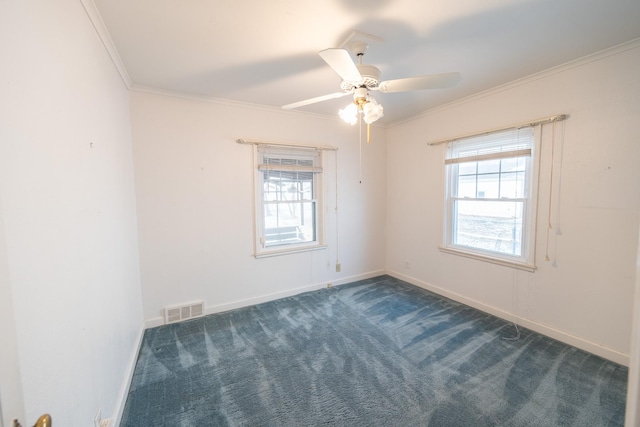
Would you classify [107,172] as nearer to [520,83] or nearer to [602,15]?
[602,15]

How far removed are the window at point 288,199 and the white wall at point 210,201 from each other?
132 millimetres

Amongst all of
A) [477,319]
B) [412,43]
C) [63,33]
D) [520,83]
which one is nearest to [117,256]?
[63,33]

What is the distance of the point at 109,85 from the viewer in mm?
1911

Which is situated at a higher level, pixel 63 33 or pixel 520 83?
pixel 520 83

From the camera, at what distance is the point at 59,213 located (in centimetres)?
106

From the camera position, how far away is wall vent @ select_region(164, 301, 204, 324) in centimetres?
284

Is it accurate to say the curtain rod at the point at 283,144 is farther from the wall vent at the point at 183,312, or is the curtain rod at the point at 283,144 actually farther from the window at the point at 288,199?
the wall vent at the point at 183,312

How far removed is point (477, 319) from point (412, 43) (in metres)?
2.75

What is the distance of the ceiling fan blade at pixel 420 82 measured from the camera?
1.77 metres

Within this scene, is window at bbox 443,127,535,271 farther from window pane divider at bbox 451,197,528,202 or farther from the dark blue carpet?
the dark blue carpet

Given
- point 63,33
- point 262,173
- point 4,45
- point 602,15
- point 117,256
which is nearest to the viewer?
point 4,45

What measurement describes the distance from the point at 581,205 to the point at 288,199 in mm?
2955

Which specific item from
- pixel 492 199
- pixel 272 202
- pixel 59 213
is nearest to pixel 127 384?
pixel 59 213

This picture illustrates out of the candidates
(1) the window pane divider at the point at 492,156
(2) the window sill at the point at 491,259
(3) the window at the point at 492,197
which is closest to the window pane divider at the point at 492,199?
(3) the window at the point at 492,197
